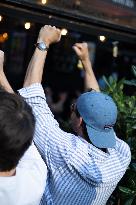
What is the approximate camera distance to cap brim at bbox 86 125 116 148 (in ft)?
8.07

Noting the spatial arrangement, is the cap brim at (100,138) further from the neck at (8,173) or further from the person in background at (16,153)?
the neck at (8,173)

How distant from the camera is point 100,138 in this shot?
97.2 inches

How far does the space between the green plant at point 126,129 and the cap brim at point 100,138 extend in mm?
833

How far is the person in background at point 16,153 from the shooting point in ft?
6.00

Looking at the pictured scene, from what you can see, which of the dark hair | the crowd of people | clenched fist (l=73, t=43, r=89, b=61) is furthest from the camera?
clenched fist (l=73, t=43, r=89, b=61)

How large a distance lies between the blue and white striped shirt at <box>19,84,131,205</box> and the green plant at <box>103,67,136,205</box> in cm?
88

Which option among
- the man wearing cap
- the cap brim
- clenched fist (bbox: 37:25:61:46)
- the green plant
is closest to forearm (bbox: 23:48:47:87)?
the man wearing cap

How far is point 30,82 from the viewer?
2.56 meters

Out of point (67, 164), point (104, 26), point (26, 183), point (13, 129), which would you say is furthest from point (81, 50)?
point (13, 129)

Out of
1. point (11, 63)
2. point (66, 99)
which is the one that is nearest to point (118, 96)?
point (11, 63)

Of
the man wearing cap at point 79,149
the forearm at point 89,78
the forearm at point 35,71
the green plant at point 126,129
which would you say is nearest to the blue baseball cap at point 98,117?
the man wearing cap at point 79,149

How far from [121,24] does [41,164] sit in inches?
94.9

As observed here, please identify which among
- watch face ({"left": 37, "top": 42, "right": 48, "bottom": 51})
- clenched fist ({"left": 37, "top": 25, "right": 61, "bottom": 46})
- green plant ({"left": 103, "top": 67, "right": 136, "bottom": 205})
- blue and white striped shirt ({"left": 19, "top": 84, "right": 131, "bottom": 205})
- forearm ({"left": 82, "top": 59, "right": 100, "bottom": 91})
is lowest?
green plant ({"left": 103, "top": 67, "right": 136, "bottom": 205})

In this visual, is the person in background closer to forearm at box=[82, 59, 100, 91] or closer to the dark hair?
the dark hair
